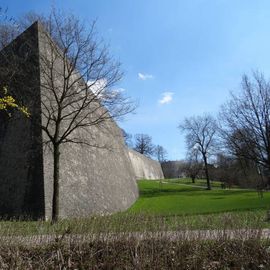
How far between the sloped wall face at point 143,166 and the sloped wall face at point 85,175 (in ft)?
116

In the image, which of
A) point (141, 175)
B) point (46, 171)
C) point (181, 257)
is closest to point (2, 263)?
point (181, 257)

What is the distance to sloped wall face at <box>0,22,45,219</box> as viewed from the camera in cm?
2022

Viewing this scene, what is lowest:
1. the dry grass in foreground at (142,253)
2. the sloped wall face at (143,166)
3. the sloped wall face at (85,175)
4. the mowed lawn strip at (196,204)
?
the dry grass in foreground at (142,253)

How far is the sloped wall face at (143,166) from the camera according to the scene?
71537mm

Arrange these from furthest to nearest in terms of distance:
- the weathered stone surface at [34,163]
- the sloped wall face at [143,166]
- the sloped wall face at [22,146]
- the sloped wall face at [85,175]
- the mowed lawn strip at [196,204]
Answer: the sloped wall face at [143,166], the mowed lawn strip at [196,204], the sloped wall face at [85,175], the weathered stone surface at [34,163], the sloped wall face at [22,146]

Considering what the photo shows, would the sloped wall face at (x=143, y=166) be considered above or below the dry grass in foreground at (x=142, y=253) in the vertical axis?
above

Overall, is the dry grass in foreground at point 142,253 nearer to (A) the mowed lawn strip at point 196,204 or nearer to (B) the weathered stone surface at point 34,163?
(A) the mowed lawn strip at point 196,204

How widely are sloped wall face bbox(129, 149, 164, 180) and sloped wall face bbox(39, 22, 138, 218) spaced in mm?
35367

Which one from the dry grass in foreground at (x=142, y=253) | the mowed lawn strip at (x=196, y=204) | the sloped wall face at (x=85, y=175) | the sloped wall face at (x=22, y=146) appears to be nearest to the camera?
the dry grass in foreground at (x=142, y=253)

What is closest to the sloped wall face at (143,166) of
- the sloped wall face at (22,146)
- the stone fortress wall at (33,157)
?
the stone fortress wall at (33,157)

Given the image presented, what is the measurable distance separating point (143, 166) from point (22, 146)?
59.2m

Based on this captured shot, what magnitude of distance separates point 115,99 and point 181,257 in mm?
14202

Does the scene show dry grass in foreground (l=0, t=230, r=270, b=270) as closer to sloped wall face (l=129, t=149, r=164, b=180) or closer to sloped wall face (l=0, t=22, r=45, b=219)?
sloped wall face (l=0, t=22, r=45, b=219)

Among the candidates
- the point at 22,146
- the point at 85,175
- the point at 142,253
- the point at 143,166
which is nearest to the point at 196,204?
the point at 85,175
